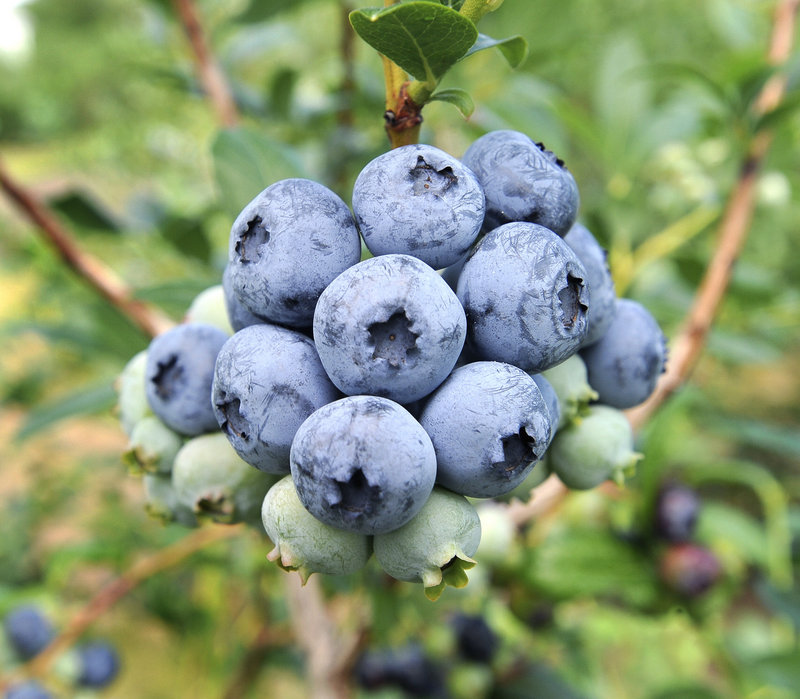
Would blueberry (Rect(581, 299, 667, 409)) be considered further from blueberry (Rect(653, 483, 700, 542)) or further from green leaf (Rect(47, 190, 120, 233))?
green leaf (Rect(47, 190, 120, 233))

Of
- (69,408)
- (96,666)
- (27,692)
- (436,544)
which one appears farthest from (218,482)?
(96,666)

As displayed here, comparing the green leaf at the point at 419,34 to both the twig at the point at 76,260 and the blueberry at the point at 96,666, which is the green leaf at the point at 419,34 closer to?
the twig at the point at 76,260

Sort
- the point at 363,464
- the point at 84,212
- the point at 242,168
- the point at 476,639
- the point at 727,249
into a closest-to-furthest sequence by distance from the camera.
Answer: the point at 363,464, the point at 242,168, the point at 727,249, the point at 84,212, the point at 476,639

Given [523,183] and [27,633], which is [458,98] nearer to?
[523,183]

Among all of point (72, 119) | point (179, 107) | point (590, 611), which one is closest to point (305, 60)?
point (179, 107)

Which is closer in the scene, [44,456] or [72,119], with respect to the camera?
[44,456]

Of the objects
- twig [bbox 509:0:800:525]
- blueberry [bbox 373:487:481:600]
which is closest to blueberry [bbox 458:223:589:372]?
blueberry [bbox 373:487:481:600]

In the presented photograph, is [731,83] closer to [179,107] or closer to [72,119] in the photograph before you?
[179,107]
